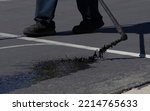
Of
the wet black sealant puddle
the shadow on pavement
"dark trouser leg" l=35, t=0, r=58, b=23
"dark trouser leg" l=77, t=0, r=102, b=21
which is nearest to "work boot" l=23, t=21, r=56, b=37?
"dark trouser leg" l=35, t=0, r=58, b=23

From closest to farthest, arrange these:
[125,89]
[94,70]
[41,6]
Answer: [125,89] → [94,70] → [41,6]

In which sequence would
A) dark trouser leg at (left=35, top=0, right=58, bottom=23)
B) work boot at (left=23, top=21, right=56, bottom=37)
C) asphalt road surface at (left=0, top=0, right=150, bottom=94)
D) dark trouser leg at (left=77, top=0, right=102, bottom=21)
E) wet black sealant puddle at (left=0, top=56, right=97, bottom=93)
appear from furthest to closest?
dark trouser leg at (left=77, top=0, right=102, bottom=21), dark trouser leg at (left=35, top=0, right=58, bottom=23), work boot at (left=23, top=21, right=56, bottom=37), wet black sealant puddle at (left=0, top=56, right=97, bottom=93), asphalt road surface at (left=0, top=0, right=150, bottom=94)

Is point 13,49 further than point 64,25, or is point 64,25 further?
point 64,25

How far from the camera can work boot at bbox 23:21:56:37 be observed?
8945 millimetres

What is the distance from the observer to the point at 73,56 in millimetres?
7656

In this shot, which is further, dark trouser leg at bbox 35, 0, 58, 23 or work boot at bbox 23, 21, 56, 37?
dark trouser leg at bbox 35, 0, 58, 23

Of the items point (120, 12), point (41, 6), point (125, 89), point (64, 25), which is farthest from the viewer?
point (120, 12)

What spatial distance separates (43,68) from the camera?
7.15m

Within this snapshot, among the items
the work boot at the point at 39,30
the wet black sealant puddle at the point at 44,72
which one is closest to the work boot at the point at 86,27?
the work boot at the point at 39,30

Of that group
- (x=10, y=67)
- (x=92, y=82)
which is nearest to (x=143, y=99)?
(x=92, y=82)

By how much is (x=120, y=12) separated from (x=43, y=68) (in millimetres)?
4157

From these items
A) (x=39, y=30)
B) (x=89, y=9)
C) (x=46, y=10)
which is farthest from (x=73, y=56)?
(x=89, y=9)

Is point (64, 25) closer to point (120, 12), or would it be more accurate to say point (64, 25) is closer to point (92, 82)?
point (120, 12)

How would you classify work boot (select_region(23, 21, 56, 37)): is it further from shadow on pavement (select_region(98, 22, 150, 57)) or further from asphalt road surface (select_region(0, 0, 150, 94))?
shadow on pavement (select_region(98, 22, 150, 57))
